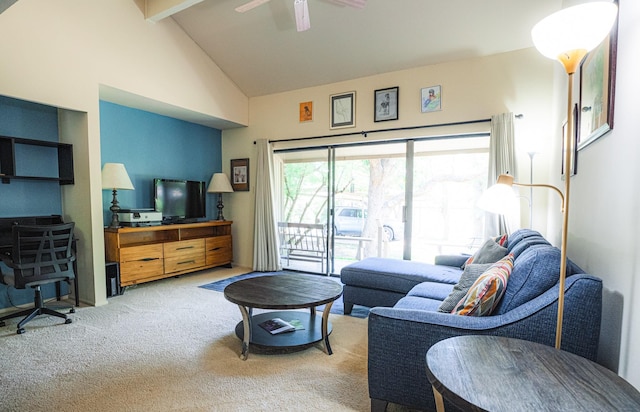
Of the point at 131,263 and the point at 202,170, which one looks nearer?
the point at 131,263

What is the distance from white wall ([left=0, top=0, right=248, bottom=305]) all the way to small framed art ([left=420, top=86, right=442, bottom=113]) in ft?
10.2

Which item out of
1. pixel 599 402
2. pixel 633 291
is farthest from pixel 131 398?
pixel 633 291

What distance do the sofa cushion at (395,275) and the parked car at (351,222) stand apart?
120cm

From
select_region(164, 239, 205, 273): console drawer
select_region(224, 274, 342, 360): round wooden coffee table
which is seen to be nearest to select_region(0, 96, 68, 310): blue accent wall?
select_region(164, 239, 205, 273): console drawer

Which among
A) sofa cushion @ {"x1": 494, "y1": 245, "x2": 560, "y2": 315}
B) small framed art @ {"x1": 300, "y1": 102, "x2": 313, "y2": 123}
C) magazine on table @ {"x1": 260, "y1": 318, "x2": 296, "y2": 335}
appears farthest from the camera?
small framed art @ {"x1": 300, "y1": 102, "x2": 313, "y2": 123}

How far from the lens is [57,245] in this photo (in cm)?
293

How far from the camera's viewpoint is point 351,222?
184 inches

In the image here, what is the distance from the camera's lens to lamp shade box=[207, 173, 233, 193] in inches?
198

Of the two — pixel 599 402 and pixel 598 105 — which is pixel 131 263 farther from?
pixel 598 105

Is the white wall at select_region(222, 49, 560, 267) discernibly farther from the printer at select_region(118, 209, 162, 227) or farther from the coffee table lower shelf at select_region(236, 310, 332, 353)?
the coffee table lower shelf at select_region(236, 310, 332, 353)

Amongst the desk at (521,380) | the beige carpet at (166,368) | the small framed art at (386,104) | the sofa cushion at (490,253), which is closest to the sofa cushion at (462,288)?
the sofa cushion at (490,253)

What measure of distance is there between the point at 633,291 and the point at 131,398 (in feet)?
8.13

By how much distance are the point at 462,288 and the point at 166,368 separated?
2.00m

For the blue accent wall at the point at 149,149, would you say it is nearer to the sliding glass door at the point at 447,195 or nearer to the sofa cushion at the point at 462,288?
the sliding glass door at the point at 447,195
